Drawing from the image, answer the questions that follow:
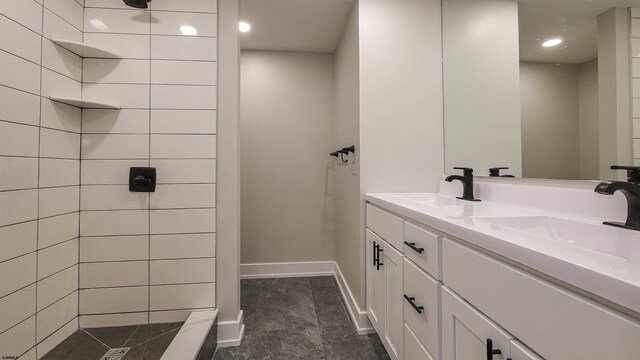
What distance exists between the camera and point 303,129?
2.62m

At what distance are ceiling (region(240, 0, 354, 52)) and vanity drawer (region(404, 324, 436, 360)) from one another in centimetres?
199

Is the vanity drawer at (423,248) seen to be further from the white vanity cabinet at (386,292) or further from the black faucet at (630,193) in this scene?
the black faucet at (630,193)

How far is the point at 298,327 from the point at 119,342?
3.15ft

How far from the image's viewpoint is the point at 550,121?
1147mm

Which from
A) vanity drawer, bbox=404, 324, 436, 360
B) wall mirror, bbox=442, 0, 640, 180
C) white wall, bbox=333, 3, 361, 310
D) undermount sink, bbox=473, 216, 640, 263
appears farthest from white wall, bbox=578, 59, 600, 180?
white wall, bbox=333, 3, 361, 310

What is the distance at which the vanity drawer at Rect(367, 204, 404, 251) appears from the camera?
1.24 meters

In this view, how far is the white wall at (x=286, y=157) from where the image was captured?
8.44 ft

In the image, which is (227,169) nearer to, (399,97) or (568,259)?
(399,97)

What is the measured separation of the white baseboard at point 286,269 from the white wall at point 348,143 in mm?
211

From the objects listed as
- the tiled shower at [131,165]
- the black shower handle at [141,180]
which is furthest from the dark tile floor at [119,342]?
the black shower handle at [141,180]

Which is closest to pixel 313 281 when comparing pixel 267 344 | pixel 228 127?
pixel 267 344

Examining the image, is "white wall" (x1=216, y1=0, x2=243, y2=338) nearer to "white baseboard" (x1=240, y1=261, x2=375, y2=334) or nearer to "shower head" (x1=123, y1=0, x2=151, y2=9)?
"shower head" (x1=123, y1=0, x2=151, y2=9)

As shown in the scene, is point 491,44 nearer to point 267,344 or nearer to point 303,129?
point 303,129

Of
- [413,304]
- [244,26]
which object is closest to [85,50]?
[244,26]
